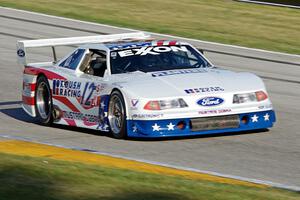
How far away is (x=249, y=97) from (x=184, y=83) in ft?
2.81

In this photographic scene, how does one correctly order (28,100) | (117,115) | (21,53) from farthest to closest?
(21,53) < (28,100) < (117,115)

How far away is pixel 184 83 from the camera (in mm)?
12484

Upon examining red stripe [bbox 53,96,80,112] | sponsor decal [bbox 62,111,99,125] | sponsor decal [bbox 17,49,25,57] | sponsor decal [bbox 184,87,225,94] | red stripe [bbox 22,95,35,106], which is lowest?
sponsor decal [bbox 62,111,99,125]

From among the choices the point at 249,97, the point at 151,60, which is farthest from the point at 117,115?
the point at 249,97

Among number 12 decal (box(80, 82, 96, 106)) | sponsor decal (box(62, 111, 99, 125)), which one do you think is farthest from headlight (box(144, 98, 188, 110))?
number 12 decal (box(80, 82, 96, 106))

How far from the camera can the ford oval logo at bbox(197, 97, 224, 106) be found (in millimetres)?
12203

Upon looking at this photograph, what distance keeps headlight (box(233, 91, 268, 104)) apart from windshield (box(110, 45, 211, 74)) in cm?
122

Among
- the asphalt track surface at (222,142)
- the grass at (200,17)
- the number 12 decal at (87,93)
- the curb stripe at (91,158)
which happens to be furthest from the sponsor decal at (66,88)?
the grass at (200,17)

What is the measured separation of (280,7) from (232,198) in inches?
795

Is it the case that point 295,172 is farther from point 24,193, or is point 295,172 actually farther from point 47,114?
A: point 47,114

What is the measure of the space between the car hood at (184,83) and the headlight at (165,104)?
0.26 ft

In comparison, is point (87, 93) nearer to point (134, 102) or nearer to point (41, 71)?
point (134, 102)

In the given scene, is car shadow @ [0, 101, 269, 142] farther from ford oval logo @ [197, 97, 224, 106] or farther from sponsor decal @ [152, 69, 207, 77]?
sponsor decal @ [152, 69, 207, 77]

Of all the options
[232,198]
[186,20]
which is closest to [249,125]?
[232,198]
